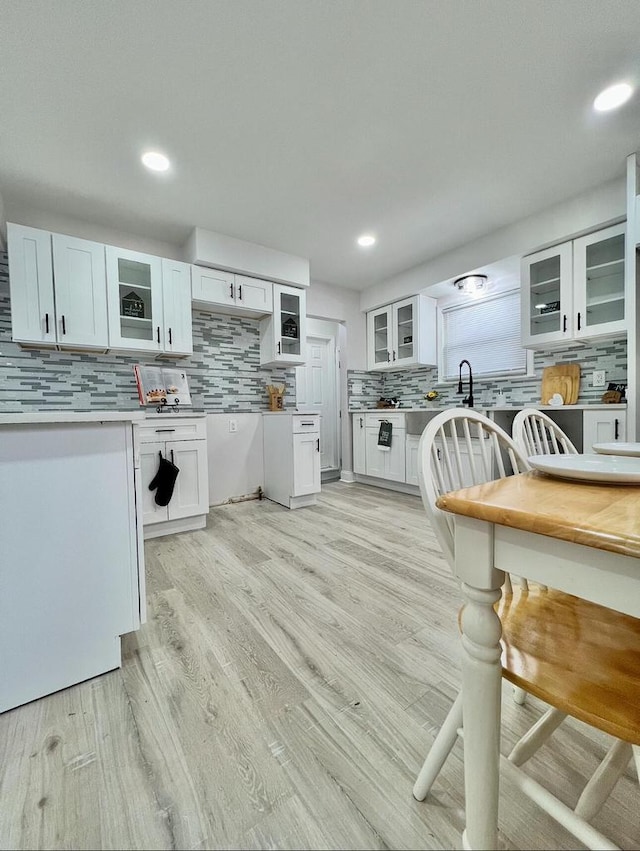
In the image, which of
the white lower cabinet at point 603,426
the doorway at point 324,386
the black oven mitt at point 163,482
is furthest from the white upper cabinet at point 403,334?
the black oven mitt at point 163,482

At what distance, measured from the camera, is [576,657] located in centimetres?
66

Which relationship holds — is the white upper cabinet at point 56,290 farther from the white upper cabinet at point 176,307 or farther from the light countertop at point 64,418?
the light countertop at point 64,418

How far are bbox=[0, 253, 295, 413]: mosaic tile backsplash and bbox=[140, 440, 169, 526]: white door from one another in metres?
0.65

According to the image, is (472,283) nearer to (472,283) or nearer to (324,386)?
(472,283)

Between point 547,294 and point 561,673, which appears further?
point 547,294

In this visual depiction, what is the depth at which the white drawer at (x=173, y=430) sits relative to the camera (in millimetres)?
2521

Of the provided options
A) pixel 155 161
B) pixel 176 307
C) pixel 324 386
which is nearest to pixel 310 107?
pixel 155 161

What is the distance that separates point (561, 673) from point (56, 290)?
3.28m

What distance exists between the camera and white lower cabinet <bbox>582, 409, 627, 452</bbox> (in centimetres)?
231

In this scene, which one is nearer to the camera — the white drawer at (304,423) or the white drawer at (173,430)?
the white drawer at (173,430)

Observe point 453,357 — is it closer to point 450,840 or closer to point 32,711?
point 450,840

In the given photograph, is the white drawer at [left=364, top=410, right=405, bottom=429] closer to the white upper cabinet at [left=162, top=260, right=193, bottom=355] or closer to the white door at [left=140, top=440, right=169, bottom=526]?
the white upper cabinet at [left=162, top=260, right=193, bottom=355]

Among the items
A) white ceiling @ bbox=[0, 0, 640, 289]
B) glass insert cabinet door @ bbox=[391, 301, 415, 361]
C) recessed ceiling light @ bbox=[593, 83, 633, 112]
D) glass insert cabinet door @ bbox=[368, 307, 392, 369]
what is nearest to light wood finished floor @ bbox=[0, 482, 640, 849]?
white ceiling @ bbox=[0, 0, 640, 289]

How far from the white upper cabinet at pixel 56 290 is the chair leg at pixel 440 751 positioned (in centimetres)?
297
